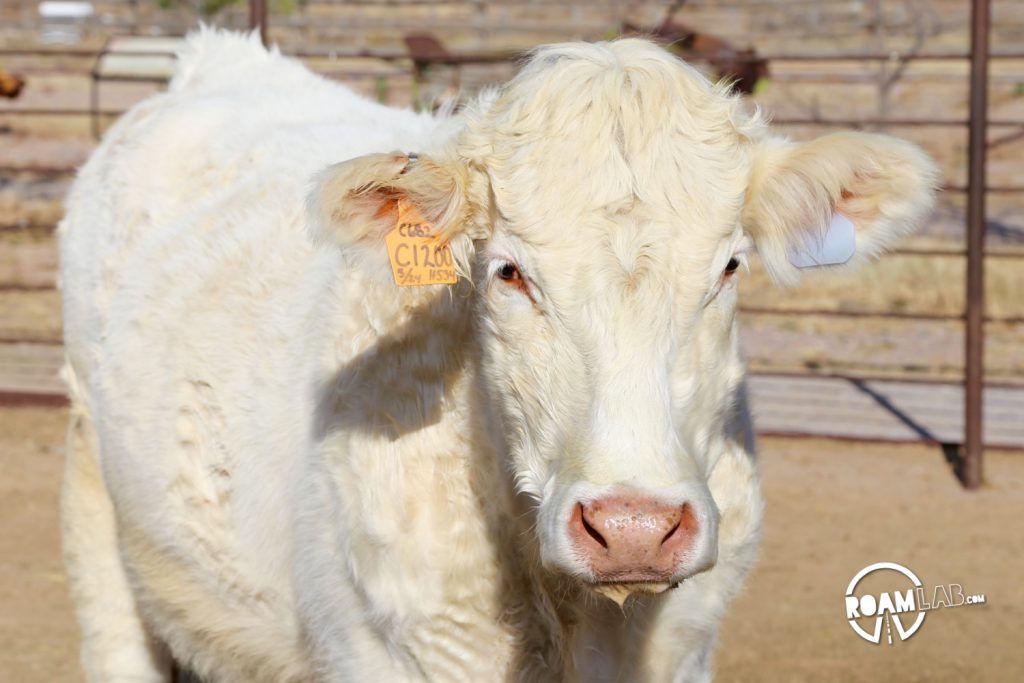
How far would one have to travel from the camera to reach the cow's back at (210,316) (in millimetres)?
2926

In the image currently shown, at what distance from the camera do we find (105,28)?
70.4 ft

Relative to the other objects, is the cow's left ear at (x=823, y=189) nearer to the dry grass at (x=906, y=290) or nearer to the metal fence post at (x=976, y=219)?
the metal fence post at (x=976, y=219)

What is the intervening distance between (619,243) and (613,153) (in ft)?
0.56

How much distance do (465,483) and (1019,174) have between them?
13.6m

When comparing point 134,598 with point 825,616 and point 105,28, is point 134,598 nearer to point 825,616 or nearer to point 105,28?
point 825,616

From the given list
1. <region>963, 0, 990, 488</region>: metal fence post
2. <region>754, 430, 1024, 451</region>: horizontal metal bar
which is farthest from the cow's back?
<region>754, 430, 1024, 451</region>: horizontal metal bar

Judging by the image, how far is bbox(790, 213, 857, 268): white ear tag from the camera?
2436 mm

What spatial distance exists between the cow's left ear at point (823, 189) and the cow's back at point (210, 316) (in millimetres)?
831

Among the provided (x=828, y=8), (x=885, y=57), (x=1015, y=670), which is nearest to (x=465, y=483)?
(x=1015, y=670)

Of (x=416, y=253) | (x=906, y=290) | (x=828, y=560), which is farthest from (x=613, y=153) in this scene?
(x=906, y=290)

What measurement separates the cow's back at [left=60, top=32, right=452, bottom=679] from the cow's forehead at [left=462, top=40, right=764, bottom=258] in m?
0.60

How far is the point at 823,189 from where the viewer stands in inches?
93.5

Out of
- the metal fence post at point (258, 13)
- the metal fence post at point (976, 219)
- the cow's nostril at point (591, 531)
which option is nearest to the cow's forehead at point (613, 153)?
the cow's nostril at point (591, 531)

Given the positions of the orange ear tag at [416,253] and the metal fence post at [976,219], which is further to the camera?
the metal fence post at [976,219]
